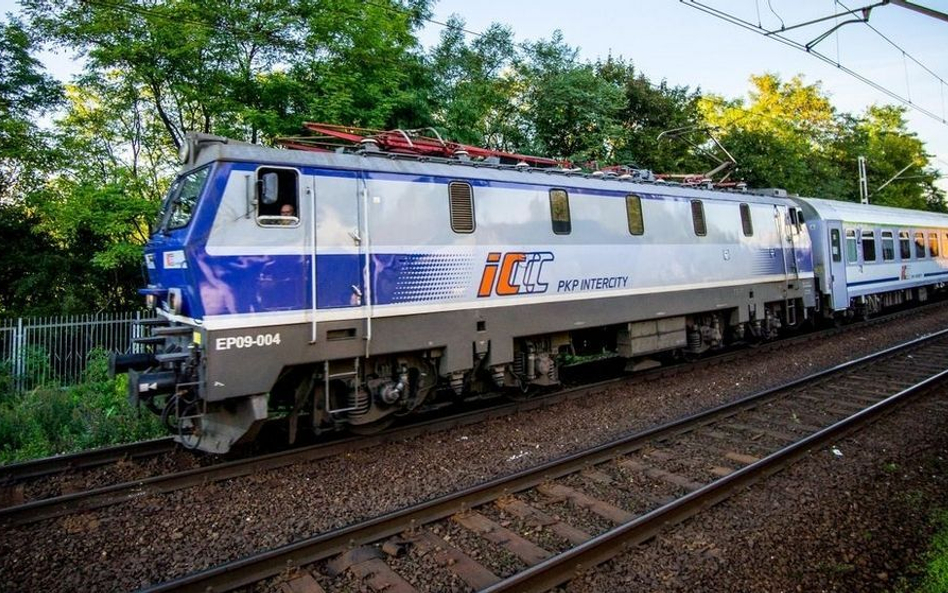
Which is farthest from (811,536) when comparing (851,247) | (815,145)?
(815,145)

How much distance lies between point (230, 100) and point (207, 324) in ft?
30.4

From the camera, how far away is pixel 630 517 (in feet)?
18.3

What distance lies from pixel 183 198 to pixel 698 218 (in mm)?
9712

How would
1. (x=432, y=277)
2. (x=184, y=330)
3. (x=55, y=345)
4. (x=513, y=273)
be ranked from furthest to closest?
(x=55, y=345)
(x=513, y=273)
(x=432, y=277)
(x=184, y=330)

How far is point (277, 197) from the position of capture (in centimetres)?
659

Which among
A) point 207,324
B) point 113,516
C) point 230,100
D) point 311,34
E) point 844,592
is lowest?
point 844,592

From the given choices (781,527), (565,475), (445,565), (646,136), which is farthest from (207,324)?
(646,136)

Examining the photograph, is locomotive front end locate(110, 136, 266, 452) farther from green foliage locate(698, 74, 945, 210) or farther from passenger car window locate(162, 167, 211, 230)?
green foliage locate(698, 74, 945, 210)

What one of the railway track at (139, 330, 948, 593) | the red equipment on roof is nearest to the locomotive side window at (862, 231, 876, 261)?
the railway track at (139, 330, 948, 593)

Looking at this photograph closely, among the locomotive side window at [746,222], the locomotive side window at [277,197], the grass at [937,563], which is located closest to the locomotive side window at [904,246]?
the locomotive side window at [746,222]

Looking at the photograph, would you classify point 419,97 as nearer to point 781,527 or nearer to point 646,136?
point 646,136

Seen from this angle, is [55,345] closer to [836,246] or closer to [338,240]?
[338,240]

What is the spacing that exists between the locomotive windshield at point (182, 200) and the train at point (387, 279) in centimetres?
3

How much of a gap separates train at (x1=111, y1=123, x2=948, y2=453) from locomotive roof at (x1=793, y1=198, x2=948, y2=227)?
8073 millimetres
